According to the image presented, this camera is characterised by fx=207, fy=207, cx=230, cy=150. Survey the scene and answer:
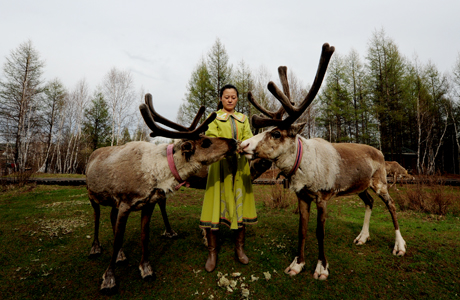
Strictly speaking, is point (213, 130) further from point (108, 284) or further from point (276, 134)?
point (108, 284)

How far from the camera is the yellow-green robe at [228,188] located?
3482 millimetres

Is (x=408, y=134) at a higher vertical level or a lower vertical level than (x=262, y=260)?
higher

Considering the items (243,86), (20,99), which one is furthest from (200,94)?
(20,99)

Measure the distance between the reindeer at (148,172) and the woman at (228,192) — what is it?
0.47 m

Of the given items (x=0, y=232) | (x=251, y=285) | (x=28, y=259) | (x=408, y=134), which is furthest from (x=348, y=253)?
(x=408, y=134)

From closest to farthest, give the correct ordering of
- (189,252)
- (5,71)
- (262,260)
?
(262,260) → (189,252) → (5,71)

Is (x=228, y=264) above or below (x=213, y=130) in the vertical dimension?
below

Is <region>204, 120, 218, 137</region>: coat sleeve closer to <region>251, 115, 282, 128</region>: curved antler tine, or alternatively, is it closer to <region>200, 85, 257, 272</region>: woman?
<region>200, 85, 257, 272</region>: woman

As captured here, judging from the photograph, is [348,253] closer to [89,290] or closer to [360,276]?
[360,276]

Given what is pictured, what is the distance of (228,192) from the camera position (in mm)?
3562

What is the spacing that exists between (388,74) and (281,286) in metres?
33.6

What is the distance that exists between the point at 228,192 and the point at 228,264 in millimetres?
1187

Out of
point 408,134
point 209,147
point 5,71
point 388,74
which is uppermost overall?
point 388,74

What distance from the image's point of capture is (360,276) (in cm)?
322
